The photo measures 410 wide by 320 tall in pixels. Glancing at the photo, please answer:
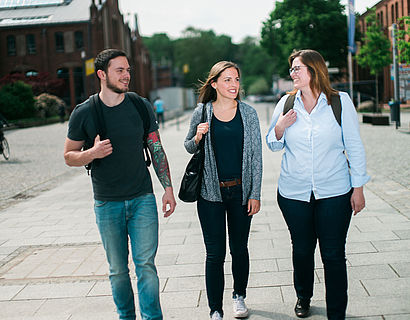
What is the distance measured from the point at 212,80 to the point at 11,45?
1817 inches

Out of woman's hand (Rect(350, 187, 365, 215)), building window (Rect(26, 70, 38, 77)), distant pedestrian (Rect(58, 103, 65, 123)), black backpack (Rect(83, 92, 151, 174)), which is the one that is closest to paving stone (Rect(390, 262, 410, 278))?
woman's hand (Rect(350, 187, 365, 215))

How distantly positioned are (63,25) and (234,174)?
50.5 meters

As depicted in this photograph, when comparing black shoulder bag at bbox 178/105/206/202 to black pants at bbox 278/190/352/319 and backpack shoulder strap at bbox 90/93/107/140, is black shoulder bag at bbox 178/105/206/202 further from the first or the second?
backpack shoulder strap at bbox 90/93/107/140

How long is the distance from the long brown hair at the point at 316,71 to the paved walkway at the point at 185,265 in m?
1.52

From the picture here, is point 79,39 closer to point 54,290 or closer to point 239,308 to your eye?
point 54,290

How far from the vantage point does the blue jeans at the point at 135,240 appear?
138 inches

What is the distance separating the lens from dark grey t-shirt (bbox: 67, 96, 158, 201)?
345 cm

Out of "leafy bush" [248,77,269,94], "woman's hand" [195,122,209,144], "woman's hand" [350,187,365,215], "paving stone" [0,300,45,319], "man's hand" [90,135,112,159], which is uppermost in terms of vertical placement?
"leafy bush" [248,77,269,94]

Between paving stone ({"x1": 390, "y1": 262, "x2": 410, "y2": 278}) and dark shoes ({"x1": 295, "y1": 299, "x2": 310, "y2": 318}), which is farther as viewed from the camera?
paving stone ({"x1": 390, "y1": 262, "x2": 410, "y2": 278})

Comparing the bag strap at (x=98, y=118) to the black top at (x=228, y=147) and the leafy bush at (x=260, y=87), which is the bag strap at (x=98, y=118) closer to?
the black top at (x=228, y=147)

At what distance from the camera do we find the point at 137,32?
224ft

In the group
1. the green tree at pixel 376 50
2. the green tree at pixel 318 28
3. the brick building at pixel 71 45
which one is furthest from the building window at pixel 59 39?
the green tree at pixel 376 50

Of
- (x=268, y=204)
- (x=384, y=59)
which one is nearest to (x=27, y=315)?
(x=268, y=204)

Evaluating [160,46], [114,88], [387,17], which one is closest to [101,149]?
[114,88]
